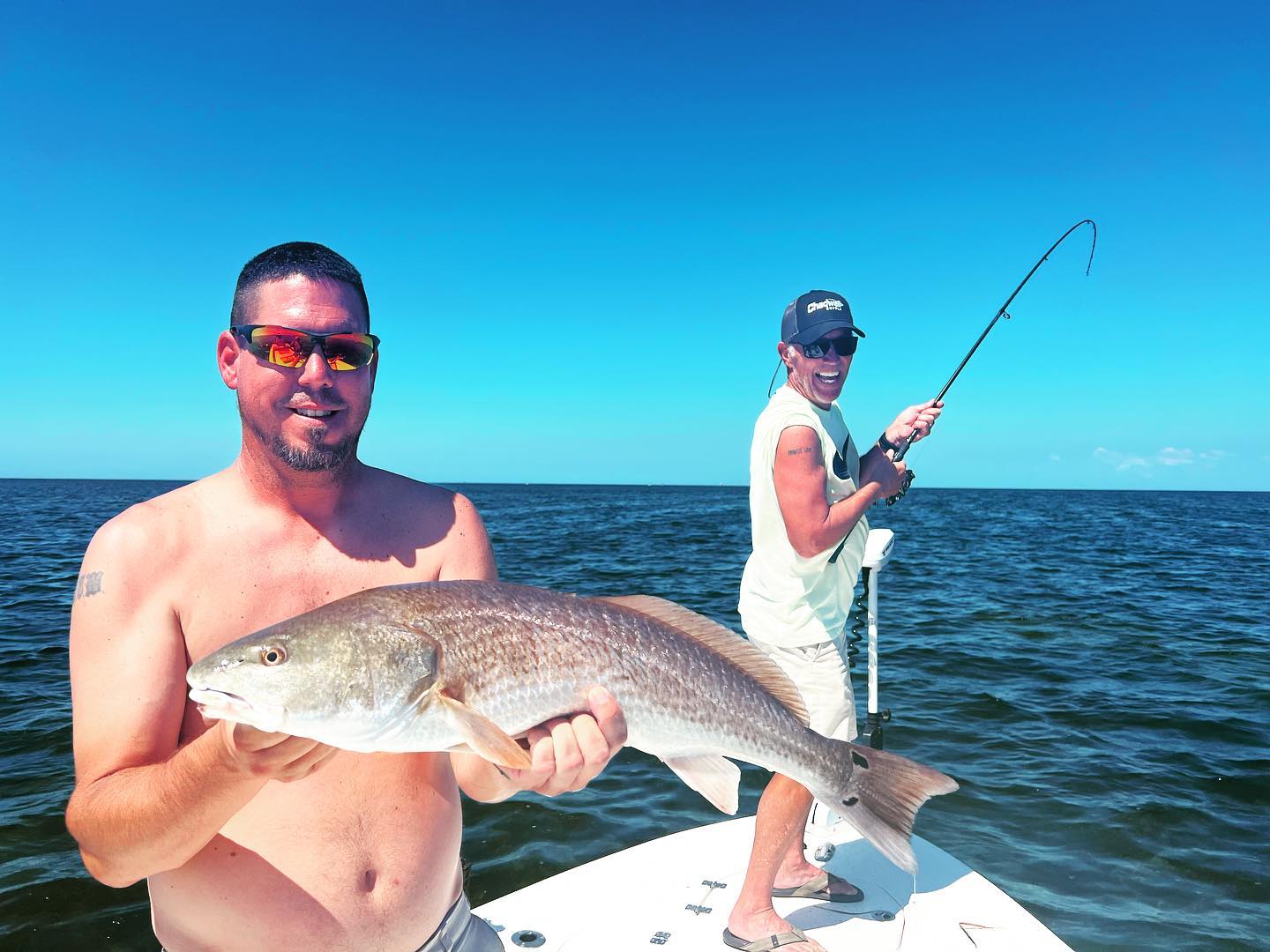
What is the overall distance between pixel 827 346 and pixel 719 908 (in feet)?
10.4

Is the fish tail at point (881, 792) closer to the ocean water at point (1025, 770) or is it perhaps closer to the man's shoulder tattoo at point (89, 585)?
the man's shoulder tattoo at point (89, 585)

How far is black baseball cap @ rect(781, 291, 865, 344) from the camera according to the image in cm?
455

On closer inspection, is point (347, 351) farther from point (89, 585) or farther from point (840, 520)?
point (840, 520)

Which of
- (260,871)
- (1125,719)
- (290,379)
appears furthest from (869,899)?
(1125,719)

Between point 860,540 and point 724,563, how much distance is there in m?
20.4

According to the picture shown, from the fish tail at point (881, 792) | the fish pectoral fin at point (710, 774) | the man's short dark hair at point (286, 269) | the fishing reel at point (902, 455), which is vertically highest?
the man's short dark hair at point (286, 269)

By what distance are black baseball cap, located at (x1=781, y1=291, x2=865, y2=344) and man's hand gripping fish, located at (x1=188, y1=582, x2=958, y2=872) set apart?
2.20 metres

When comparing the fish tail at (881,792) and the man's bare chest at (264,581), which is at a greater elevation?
the man's bare chest at (264,581)

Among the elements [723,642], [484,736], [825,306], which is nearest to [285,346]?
[484,736]

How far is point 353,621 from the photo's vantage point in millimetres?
2299

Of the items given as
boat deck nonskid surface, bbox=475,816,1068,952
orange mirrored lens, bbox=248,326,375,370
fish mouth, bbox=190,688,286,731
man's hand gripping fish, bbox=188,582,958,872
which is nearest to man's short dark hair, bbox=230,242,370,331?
orange mirrored lens, bbox=248,326,375,370

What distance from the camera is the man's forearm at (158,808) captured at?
200 cm

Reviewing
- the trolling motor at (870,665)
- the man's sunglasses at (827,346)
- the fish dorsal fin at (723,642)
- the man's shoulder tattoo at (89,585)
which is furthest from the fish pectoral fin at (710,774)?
the man's sunglasses at (827,346)

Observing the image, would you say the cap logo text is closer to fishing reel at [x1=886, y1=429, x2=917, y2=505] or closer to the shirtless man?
fishing reel at [x1=886, y1=429, x2=917, y2=505]
